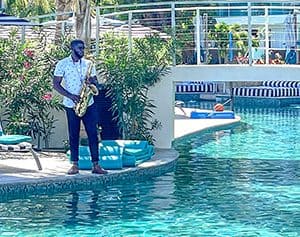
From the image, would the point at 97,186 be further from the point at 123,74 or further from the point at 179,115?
the point at 179,115

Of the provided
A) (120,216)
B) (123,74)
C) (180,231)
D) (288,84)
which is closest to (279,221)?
(180,231)

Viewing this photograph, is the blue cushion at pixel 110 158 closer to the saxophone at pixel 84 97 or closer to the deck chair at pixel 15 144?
the deck chair at pixel 15 144

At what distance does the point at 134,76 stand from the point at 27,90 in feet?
6.61

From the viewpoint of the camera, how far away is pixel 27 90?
49.3 feet

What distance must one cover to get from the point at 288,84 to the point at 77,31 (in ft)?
60.3

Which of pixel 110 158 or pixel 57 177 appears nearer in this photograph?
pixel 57 177

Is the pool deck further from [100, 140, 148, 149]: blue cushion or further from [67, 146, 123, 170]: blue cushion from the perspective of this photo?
[100, 140, 148, 149]: blue cushion

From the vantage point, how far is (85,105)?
38.1ft

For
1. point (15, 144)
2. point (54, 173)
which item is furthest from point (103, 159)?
point (15, 144)

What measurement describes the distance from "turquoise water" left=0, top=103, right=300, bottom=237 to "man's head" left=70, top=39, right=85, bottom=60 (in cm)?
196

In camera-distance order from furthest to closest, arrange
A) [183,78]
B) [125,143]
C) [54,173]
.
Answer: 1. [183,78]
2. [125,143]
3. [54,173]

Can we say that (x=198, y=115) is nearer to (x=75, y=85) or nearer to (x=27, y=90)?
(x=27, y=90)

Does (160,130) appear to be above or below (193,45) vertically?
below

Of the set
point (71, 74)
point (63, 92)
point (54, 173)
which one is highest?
point (71, 74)
